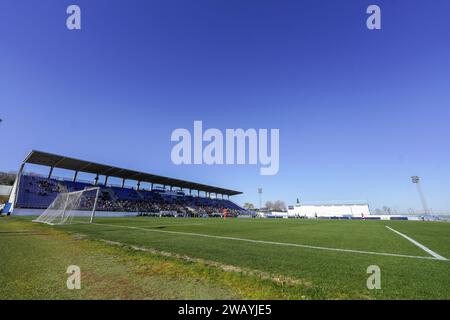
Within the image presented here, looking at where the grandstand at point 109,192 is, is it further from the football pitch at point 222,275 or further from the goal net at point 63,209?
the football pitch at point 222,275

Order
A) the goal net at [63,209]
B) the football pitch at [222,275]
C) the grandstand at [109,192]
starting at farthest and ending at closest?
the grandstand at [109,192] < the goal net at [63,209] < the football pitch at [222,275]

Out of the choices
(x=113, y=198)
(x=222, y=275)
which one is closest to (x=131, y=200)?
(x=113, y=198)

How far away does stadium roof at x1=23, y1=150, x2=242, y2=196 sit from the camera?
4619cm

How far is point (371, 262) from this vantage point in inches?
259

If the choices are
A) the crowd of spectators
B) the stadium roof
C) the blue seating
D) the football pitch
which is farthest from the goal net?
the blue seating

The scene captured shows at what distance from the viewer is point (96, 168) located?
54.6 metres

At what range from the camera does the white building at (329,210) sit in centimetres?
8956

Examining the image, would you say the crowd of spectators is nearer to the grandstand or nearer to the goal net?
the grandstand

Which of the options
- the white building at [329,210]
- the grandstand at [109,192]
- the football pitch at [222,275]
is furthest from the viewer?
the white building at [329,210]

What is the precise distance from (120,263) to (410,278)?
6.41m

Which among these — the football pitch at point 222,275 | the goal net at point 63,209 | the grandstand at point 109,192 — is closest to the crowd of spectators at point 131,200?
the grandstand at point 109,192

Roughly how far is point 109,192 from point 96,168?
29.3ft
